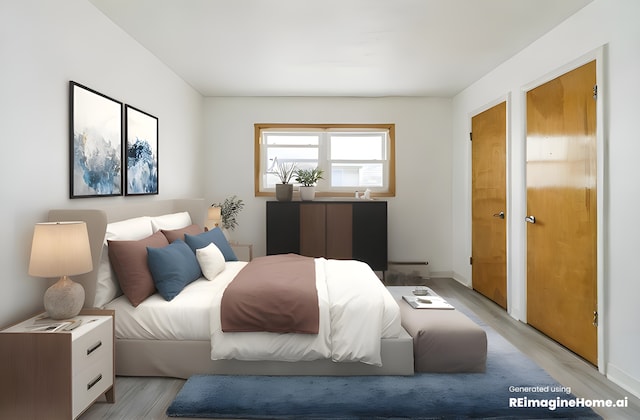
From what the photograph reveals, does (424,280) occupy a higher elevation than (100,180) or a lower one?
lower

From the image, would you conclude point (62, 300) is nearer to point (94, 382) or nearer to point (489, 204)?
point (94, 382)

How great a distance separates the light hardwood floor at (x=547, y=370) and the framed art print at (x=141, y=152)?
5.56 feet

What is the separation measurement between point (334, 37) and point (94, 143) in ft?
7.06

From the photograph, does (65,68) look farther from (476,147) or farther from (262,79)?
(476,147)

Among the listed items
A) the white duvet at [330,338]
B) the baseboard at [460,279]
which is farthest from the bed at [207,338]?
the baseboard at [460,279]

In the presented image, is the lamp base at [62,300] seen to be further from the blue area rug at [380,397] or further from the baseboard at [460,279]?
the baseboard at [460,279]

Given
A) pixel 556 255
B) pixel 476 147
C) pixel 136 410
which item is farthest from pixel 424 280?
pixel 136 410

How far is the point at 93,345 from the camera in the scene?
82.2 inches

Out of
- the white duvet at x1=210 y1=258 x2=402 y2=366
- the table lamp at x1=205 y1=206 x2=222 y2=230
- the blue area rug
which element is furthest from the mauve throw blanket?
the table lamp at x1=205 y1=206 x2=222 y2=230

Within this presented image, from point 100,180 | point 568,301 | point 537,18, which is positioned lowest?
point 568,301

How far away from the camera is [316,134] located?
5723 millimetres

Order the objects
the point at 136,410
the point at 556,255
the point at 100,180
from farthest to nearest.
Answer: the point at 556,255
the point at 100,180
the point at 136,410

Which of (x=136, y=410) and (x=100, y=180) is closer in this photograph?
(x=136, y=410)

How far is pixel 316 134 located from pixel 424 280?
262 centimetres
